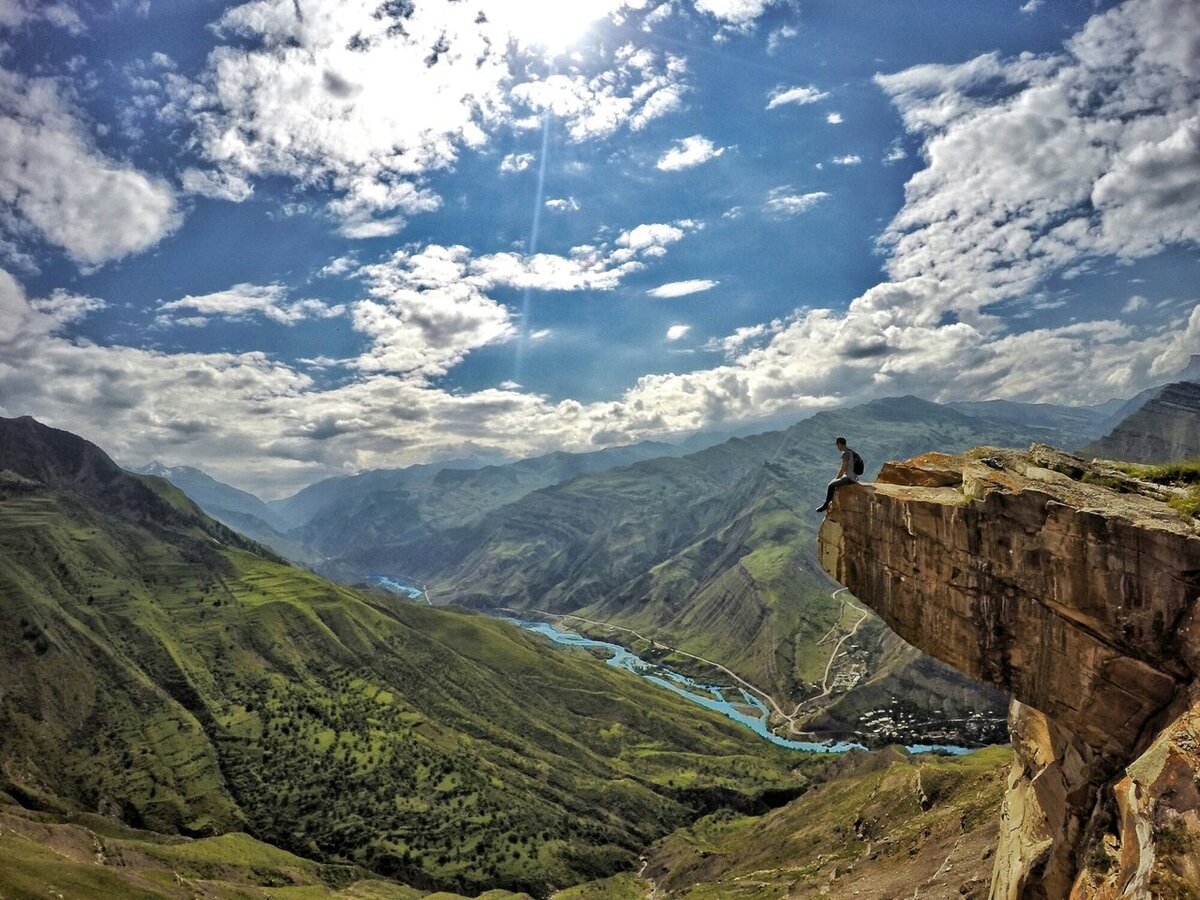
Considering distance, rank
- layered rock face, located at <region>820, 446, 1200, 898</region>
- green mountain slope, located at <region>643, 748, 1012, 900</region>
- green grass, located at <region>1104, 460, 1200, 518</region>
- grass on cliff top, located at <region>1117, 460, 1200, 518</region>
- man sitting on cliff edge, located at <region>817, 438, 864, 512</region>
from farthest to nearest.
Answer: green mountain slope, located at <region>643, 748, 1012, 900</region>
man sitting on cliff edge, located at <region>817, 438, 864, 512</region>
grass on cliff top, located at <region>1117, 460, 1200, 518</region>
green grass, located at <region>1104, 460, 1200, 518</region>
layered rock face, located at <region>820, 446, 1200, 898</region>

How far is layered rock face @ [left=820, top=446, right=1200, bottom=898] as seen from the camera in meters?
19.7

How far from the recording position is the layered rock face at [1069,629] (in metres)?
19.7

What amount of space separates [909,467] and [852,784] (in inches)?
6616

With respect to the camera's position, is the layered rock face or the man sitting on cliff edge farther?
A: the man sitting on cliff edge

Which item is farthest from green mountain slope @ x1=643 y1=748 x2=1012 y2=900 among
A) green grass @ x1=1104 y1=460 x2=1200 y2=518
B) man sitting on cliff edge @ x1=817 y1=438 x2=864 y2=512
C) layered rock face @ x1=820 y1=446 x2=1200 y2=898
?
man sitting on cliff edge @ x1=817 y1=438 x2=864 y2=512

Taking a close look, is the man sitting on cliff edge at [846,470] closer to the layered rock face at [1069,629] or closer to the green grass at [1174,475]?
the layered rock face at [1069,629]

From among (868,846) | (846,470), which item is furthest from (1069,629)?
(868,846)

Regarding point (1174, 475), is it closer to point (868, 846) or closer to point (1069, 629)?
point (1069, 629)

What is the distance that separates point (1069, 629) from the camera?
24375mm

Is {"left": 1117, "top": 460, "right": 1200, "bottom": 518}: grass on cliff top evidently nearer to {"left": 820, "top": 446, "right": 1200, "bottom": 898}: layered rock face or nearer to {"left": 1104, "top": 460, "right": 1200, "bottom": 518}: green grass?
{"left": 1104, "top": 460, "right": 1200, "bottom": 518}: green grass

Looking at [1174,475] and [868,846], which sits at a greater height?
[1174,475]

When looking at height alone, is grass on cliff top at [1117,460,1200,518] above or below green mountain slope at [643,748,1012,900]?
above

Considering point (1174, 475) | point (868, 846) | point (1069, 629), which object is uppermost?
point (1174, 475)

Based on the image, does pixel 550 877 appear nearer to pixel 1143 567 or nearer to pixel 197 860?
pixel 197 860
